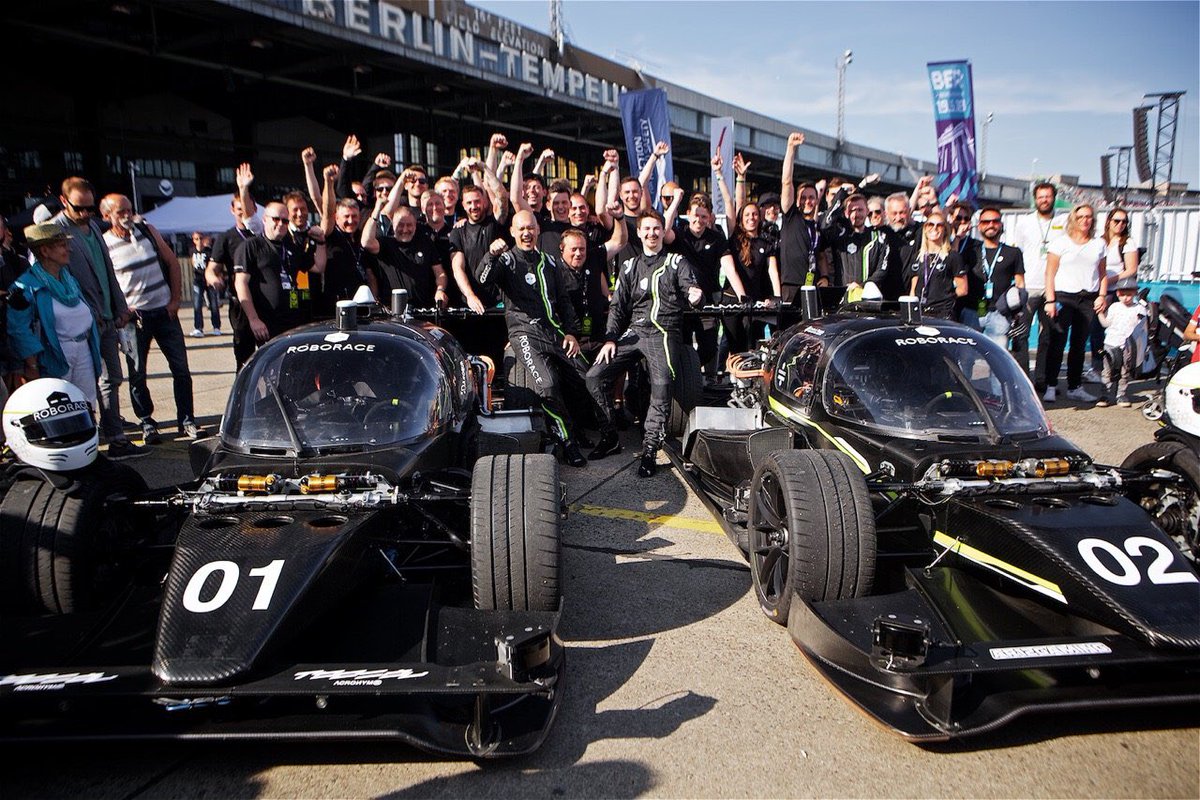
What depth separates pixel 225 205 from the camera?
19766 millimetres

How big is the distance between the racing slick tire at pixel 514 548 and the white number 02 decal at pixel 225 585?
79 centimetres

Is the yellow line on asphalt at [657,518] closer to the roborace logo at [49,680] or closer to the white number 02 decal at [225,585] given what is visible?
the white number 02 decal at [225,585]

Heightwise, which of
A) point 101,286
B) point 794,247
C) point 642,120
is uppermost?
point 642,120

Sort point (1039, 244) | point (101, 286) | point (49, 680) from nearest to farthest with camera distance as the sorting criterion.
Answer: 1. point (49, 680)
2. point (101, 286)
3. point (1039, 244)

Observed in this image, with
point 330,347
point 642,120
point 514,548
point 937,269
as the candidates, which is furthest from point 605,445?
point 642,120

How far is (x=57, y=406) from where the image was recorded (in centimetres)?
363

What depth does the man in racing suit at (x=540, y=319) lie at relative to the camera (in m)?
6.51

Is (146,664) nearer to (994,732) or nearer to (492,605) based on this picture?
(492,605)

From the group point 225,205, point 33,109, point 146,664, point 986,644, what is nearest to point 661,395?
point 986,644

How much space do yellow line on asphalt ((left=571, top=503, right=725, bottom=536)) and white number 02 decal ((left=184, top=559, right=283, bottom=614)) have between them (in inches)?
106

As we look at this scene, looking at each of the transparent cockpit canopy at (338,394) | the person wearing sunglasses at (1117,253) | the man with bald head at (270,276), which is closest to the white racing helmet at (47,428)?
the transparent cockpit canopy at (338,394)

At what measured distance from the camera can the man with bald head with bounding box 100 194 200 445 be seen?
22.6 feet

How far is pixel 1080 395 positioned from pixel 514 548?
805cm

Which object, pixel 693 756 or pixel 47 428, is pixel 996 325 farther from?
pixel 47 428
